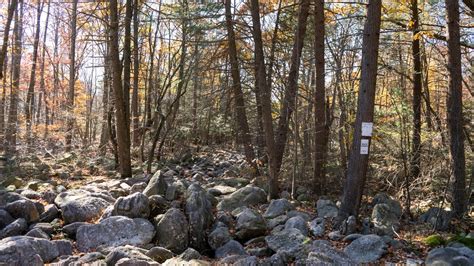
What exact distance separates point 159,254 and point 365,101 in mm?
4039

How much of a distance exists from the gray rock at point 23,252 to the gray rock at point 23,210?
65.2 inches

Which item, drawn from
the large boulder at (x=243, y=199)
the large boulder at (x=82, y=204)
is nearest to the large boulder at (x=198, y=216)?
the large boulder at (x=243, y=199)

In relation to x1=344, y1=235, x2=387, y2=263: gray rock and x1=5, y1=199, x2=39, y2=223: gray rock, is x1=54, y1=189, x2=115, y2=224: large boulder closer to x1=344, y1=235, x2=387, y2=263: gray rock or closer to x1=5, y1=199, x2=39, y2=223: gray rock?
x1=5, y1=199, x2=39, y2=223: gray rock

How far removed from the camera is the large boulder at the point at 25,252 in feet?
16.8

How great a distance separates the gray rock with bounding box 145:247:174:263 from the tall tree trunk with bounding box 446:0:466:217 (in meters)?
5.33

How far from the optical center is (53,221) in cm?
738

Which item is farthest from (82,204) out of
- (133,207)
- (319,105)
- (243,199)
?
(319,105)

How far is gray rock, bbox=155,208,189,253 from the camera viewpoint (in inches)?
264

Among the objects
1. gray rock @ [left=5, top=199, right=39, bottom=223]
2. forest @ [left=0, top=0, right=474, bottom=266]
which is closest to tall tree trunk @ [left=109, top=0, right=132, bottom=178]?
forest @ [left=0, top=0, right=474, bottom=266]

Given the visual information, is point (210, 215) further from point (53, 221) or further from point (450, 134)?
point (450, 134)

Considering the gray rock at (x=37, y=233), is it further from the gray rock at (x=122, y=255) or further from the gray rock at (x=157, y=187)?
the gray rock at (x=157, y=187)

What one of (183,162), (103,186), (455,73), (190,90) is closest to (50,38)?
(190,90)

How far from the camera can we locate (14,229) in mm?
6719

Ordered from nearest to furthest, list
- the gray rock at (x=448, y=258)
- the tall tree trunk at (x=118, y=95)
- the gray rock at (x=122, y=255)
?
1. the gray rock at (x=448, y=258)
2. the gray rock at (x=122, y=255)
3. the tall tree trunk at (x=118, y=95)
